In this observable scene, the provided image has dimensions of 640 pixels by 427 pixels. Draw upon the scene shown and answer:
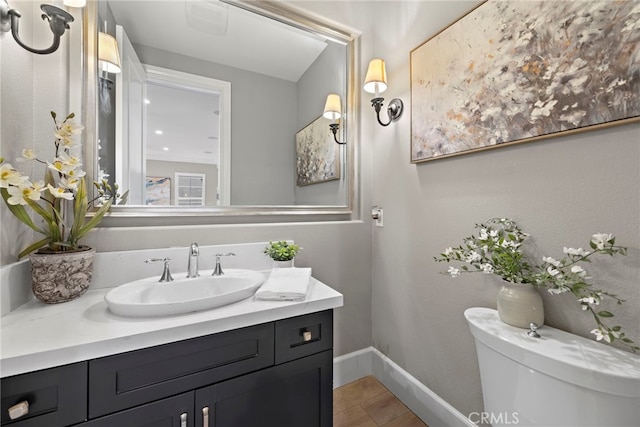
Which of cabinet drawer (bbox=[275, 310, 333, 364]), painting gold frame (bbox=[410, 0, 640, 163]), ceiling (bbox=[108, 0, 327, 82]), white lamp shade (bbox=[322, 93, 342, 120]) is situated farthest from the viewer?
white lamp shade (bbox=[322, 93, 342, 120])

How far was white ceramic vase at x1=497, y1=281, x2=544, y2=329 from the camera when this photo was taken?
840 millimetres

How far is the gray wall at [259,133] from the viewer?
1406mm

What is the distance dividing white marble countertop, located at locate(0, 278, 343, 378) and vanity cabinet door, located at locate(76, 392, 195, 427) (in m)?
0.18

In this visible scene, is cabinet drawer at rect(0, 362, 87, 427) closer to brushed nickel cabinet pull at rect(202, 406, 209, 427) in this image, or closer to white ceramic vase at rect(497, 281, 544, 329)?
brushed nickel cabinet pull at rect(202, 406, 209, 427)

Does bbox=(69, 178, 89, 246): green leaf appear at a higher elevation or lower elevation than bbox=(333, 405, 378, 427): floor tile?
higher

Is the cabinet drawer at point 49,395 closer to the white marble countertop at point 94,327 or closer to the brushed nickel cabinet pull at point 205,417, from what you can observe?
the white marble countertop at point 94,327

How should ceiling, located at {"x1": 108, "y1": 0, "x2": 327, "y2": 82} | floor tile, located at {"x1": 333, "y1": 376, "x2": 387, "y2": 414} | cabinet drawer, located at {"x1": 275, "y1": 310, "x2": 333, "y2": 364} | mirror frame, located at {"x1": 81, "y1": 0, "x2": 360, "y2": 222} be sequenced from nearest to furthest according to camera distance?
cabinet drawer, located at {"x1": 275, "y1": 310, "x2": 333, "y2": 364}
mirror frame, located at {"x1": 81, "y1": 0, "x2": 360, "y2": 222}
ceiling, located at {"x1": 108, "y1": 0, "x2": 327, "y2": 82}
floor tile, located at {"x1": 333, "y1": 376, "x2": 387, "y2": 414}

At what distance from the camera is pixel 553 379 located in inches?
27.7

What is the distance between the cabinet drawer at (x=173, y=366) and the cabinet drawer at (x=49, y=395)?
0.08 ft

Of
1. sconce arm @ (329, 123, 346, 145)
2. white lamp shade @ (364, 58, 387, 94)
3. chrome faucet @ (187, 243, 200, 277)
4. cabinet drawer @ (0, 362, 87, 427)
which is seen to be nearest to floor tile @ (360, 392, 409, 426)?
chrome faucet @ (187, 243, 200, 277)

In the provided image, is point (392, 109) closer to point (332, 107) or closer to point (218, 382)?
point (332, 107)

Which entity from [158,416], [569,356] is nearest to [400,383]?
[569,356]

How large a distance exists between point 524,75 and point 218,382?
1.46m

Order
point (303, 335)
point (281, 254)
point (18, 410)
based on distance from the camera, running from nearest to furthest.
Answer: point (18, 410), point (303, 335), point (281, 254)
